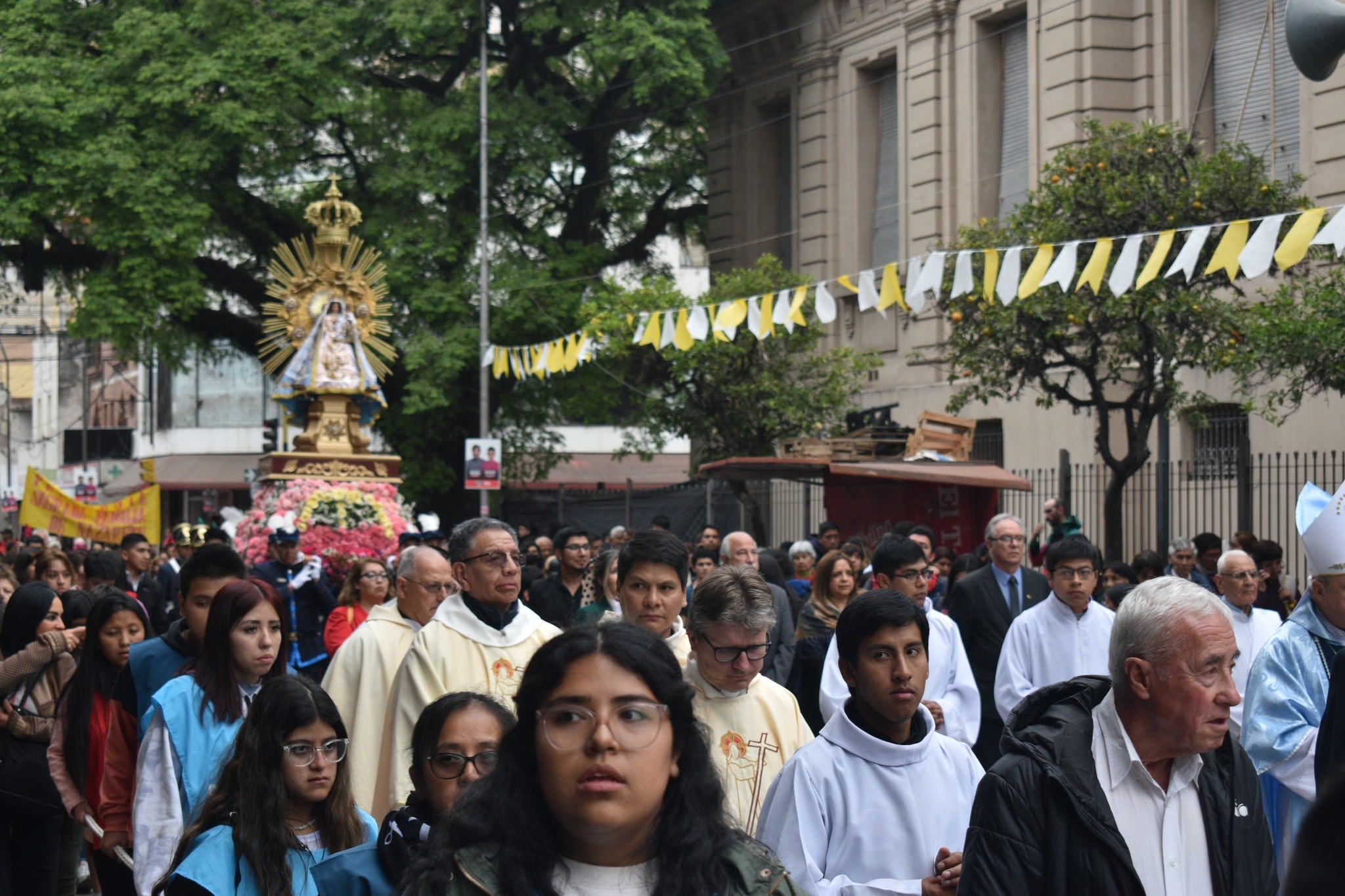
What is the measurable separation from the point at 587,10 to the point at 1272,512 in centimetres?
1630

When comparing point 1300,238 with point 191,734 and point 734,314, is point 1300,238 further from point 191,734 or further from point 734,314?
point 191,734

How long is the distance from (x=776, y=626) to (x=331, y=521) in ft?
30.7

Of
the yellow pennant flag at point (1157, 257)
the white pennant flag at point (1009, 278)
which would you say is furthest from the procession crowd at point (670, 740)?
the white pennant flag at point (1009, 278)

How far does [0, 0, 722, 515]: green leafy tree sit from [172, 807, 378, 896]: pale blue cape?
24604 millimetres

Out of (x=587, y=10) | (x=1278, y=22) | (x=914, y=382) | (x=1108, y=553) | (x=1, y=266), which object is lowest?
(x=1108, y=553)

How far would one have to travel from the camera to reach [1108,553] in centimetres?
1886

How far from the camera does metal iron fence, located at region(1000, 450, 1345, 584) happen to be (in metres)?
18.8

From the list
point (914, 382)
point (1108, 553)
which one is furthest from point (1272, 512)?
point (914, 382)

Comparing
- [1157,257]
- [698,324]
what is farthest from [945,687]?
[698,324]

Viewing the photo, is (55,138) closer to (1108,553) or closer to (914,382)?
(914,382)

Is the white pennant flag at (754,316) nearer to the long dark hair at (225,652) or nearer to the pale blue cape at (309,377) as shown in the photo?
the pale blue cape at (309,377)

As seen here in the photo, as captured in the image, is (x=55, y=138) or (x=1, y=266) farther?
(x=1, y=266)

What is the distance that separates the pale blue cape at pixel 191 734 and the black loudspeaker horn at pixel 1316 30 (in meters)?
5.69

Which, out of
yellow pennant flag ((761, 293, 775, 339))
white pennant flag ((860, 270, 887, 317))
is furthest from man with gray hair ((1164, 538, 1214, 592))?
yellow pennant flag ((761, 293, 775, 339))
